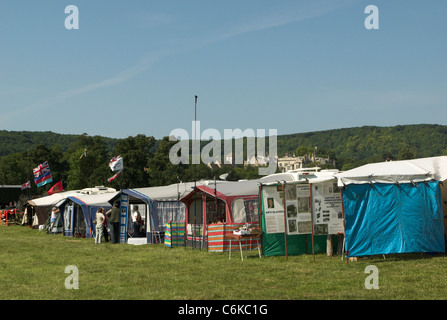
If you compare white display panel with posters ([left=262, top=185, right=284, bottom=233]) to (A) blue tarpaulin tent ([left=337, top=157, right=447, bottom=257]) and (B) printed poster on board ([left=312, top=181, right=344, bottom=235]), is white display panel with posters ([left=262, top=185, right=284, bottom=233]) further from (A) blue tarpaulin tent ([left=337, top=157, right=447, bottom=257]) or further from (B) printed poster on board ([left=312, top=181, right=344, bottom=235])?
(A) blue tarpaulin tent ([left=337, top=157, right=447, bottom=257])

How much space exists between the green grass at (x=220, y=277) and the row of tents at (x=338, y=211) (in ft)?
1.93

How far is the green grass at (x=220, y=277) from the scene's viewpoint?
30.8 ft

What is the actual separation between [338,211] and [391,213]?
143 cm

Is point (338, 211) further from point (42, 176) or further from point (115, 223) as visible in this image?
point (42, 176)

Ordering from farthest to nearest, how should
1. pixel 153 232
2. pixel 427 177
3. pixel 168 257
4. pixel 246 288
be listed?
pixel 153 232 → pixel 168 257 → pixel 427 177 → pixel 246 288

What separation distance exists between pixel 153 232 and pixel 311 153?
16640cm

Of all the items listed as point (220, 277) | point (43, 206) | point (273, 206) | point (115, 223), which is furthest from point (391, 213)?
point (43, 206)

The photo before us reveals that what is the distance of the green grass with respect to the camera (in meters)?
9.38

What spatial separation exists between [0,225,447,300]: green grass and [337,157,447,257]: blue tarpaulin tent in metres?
0.39

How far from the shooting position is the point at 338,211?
1478 centimetres

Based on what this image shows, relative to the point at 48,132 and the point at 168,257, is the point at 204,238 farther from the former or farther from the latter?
the point at 48,132
